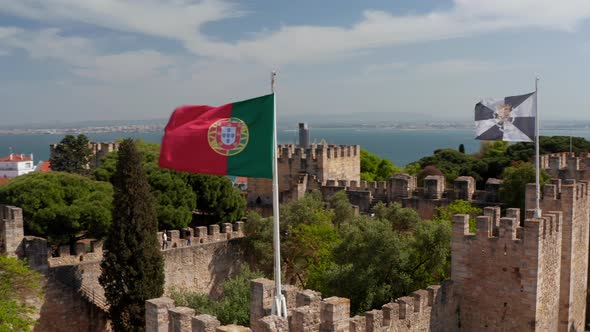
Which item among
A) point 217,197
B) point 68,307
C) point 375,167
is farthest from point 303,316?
point 375,167

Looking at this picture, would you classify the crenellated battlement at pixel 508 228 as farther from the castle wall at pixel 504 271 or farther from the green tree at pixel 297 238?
the green tree at pixel 297 238

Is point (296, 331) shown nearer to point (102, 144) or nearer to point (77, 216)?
point (77, 216)

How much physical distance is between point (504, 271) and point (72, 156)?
32532 mm

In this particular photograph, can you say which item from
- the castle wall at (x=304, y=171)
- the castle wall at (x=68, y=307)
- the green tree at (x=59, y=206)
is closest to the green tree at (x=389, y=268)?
the castle wall at (x=68, y=307)

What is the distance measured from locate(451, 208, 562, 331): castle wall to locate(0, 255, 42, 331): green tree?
10.8 meters

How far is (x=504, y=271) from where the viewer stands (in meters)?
13.1

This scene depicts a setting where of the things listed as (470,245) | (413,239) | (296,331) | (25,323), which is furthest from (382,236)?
(25,323)

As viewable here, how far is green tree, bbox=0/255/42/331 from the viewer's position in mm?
15164

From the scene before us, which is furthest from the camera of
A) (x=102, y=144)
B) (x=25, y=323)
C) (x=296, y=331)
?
(x=102, y=144)

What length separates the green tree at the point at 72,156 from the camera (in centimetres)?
3894

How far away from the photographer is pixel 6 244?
60.8 ft

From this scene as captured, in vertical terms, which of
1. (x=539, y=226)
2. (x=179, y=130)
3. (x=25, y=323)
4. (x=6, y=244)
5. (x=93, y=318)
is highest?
(x=179, y=130)

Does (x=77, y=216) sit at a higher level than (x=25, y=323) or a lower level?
higher

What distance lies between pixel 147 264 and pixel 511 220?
11.2 m
